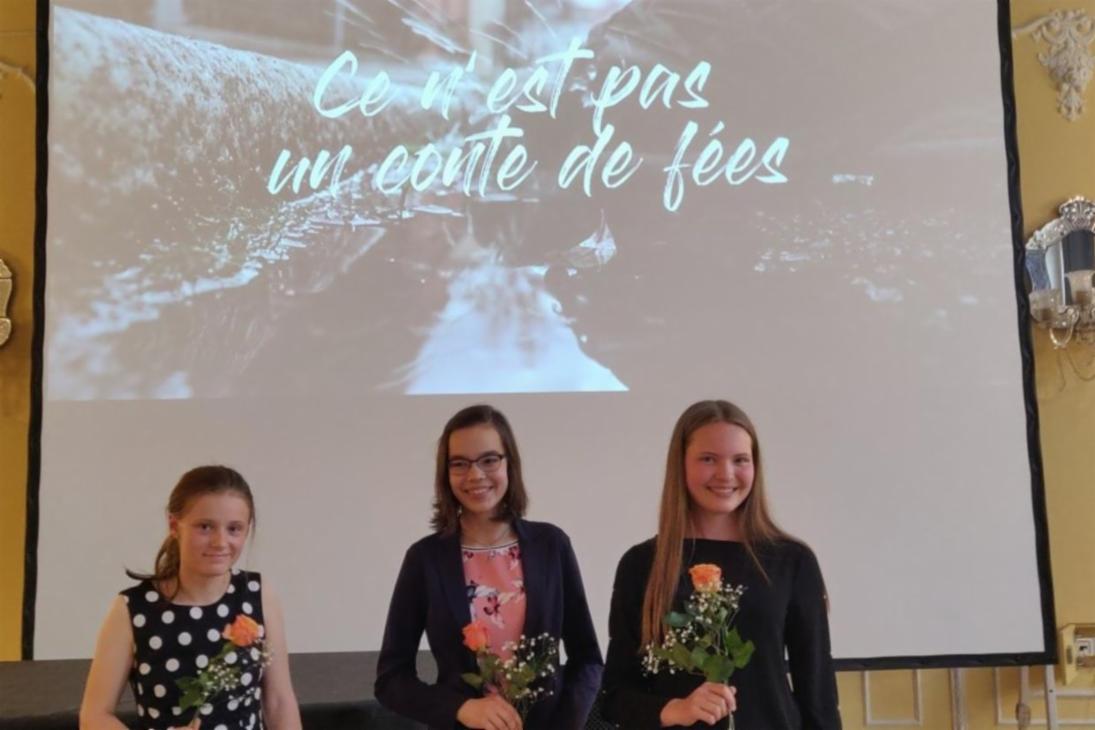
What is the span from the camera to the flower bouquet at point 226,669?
1.83m

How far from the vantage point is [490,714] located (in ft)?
6.25

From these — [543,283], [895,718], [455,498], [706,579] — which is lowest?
[895,718]

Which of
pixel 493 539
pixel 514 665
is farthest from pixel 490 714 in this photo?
pixel 493 539

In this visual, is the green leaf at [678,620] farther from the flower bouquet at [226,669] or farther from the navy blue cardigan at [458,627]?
the flower bouquet at [226,669]

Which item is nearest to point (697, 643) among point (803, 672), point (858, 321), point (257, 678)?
point (803, 672)

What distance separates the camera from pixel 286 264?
152 inches

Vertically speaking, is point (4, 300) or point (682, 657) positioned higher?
point (4, 300)

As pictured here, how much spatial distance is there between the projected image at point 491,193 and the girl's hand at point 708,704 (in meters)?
2.08

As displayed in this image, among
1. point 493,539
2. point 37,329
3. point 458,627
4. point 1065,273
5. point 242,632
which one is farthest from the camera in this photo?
point 1065,273

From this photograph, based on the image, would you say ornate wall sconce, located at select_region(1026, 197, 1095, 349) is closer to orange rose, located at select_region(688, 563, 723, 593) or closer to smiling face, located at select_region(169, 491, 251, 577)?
orange rose, located at select_region(688, 563, 723, 593)

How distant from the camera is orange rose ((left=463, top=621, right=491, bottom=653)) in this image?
1.86m

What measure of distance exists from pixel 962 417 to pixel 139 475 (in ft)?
9.90

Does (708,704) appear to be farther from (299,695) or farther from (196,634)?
(299,695)

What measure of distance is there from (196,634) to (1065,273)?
135 inches
